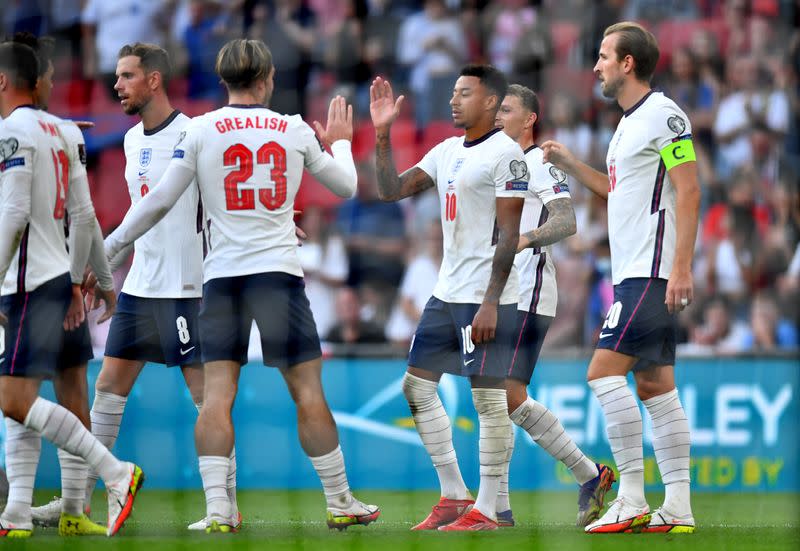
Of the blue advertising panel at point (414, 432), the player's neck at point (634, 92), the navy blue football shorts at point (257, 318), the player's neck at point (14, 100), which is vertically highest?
the player's neck at point (634, 92)

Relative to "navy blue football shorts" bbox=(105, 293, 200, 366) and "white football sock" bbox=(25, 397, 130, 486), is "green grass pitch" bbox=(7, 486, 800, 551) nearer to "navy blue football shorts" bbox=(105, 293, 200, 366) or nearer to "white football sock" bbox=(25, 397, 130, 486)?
"white football sock" bbox=(25, 397, 130, 486)

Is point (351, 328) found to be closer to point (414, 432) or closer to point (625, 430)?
point (414, 432)

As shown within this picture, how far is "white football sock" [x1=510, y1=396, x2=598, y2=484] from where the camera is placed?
6125 mm

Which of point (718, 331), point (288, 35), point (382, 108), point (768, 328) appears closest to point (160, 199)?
point (382, 108)

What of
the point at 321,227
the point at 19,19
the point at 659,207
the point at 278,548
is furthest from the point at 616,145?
the point at 19,19

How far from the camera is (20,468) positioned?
516cm

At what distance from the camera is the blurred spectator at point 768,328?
31.4ft

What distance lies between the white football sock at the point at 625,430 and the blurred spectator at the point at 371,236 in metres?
4.50

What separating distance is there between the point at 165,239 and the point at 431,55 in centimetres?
532

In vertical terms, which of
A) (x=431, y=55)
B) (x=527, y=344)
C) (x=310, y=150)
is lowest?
(x=527, y=344)

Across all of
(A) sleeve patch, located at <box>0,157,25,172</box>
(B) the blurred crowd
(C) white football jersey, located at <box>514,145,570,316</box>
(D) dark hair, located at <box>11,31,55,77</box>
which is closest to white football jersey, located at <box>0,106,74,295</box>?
(A) sleeve patch, located at <box>0,157,25,172</box>

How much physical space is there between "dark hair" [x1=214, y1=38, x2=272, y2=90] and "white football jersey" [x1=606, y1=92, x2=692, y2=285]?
1.52 metres

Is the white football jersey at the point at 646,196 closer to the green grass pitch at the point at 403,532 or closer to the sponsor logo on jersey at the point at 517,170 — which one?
the sponsor logo on jersey at the point at 517,170

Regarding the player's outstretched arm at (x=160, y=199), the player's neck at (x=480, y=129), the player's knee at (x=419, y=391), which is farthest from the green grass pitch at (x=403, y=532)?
the player's neck at (x=480, y=129)
